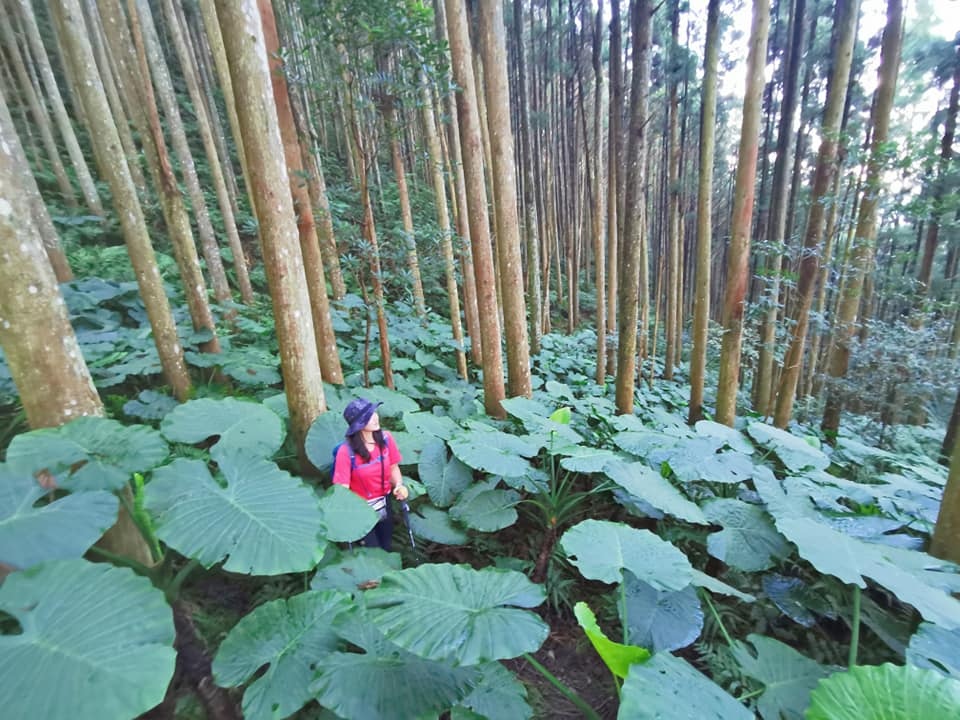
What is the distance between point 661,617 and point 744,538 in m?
0.72

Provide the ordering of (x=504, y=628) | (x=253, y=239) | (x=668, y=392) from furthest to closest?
(x=253, y=239)
(x=668, y=392)
(x=504, y=628)

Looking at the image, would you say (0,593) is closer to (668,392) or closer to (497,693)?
(497,693)

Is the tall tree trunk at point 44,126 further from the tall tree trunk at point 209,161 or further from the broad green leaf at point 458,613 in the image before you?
the broad green leaf at point 458,613

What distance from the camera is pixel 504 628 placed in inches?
55.8

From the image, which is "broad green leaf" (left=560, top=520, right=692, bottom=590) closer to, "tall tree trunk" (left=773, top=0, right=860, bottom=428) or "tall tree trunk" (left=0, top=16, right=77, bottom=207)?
"tall tree trunk" (left=773, top=0, right=860, bottom=428)

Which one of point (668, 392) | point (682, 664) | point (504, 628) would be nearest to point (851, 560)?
point (682, 664)

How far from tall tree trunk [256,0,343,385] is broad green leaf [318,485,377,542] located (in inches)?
68.0

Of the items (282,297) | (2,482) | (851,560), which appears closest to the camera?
(2,482)

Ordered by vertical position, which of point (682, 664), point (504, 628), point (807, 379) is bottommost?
point (807, 379)

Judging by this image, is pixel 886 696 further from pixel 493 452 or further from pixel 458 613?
pixel 493 452

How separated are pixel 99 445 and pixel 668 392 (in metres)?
9.84

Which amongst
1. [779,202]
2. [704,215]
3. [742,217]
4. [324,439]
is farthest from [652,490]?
[779,202]

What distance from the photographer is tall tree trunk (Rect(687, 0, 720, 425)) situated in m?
6.29

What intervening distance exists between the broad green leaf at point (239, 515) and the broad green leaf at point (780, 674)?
1718 millimetres
